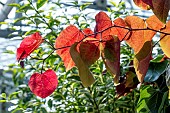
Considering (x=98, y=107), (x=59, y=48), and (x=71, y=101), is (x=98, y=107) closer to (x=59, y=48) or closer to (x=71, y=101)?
(x=71, y=101)

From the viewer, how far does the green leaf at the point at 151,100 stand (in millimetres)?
644

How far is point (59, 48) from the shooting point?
17.7 inches

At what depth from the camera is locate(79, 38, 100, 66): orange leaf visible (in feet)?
1.44

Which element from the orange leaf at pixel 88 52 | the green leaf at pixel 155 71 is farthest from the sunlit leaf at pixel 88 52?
the green leaf at pixel 155 71

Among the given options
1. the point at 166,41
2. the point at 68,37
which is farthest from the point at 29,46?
the point at 166,41

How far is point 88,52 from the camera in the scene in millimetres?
444

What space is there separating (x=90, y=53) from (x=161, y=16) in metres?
0.10

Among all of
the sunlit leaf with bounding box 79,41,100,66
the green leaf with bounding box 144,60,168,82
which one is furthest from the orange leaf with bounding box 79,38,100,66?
the green leaf with bounding box 144,60,168,82

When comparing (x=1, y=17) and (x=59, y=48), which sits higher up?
(x=59, y=48)

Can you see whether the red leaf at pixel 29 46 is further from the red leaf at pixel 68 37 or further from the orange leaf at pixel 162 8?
the orange leaf at pixel 162 8

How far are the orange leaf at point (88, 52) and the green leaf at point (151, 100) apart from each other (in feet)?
0.75

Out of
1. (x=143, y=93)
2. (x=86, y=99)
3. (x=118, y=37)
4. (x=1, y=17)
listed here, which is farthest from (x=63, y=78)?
(x=1, y=17)

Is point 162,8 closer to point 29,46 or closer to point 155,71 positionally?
point 29,46

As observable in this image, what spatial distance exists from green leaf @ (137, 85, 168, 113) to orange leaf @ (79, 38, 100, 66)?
0.75ft
